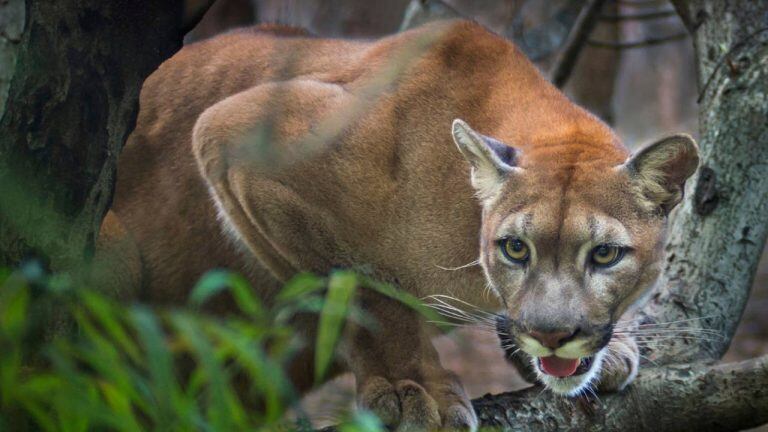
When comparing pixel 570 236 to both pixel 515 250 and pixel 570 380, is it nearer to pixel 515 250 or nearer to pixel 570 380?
pixel 515 250

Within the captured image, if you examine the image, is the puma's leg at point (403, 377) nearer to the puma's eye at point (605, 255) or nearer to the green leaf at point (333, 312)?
the puma's eye at point (605, 255)

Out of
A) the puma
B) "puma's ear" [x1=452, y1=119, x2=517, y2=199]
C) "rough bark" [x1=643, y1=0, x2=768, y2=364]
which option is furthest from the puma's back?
"rough bark" [x1=643, y1=0, x2=768, y2=364]

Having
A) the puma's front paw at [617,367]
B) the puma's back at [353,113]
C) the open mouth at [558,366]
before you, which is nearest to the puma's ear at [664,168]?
the puma's back at [353,113]

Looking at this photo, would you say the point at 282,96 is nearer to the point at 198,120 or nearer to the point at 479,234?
the point at 198,120

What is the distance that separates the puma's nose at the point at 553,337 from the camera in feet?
11.0

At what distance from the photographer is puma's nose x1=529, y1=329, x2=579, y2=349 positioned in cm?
334

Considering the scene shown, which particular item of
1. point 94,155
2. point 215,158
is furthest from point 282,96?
point 94,155

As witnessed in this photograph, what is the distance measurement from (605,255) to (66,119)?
1.84m

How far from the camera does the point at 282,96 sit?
4.29 metres

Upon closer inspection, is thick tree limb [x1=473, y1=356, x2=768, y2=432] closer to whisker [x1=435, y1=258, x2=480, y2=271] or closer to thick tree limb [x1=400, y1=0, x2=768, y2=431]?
thick tree limb [x1=400, y1=0, x2=768, y2=431]

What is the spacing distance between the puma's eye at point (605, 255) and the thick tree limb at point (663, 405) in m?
0.53

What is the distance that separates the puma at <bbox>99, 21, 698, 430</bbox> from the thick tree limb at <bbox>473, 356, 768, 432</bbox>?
91 millimetres

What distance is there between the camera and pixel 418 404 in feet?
12.3

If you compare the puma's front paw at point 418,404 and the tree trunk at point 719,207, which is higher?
the tree trunk at point 719,207
